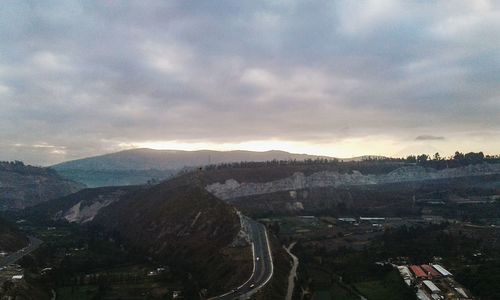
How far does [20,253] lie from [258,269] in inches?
3340

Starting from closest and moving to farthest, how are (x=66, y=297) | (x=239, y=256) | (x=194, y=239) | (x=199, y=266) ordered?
(x=66, y=297) → (x=239, y=256) → (x=199, y=266) → (x=194, y=239)

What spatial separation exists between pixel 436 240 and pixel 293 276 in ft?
173

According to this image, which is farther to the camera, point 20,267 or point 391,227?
point 391,227

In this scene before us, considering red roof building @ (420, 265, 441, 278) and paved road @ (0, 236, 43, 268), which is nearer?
red roof building @ (420, 265, 441, 278)

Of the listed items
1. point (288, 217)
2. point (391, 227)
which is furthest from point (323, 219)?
point (391, 227)

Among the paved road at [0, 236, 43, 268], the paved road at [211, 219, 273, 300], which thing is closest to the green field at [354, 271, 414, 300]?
the paved road at [211, 219, 273, 300]

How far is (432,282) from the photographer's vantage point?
96188 mm

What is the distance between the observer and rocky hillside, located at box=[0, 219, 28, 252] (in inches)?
5960

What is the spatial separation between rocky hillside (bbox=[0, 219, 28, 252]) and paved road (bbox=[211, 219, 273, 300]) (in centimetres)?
7895

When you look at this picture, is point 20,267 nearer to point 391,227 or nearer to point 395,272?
point 395,272

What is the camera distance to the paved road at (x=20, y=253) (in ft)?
→ 430

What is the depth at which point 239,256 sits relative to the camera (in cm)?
11656

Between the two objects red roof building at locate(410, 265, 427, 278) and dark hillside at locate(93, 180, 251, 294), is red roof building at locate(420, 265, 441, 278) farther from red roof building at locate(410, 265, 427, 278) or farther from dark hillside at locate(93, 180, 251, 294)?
dark hillside at locate(93, 180, 251, 294)

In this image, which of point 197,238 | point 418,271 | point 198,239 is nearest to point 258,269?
point 418,271
